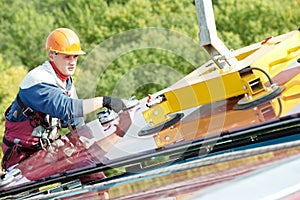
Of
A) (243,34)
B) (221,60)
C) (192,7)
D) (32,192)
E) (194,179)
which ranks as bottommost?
(194,179)

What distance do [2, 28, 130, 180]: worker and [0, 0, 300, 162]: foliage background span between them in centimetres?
692

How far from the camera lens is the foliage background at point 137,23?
1254 cm

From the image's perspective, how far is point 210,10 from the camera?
11.1ft

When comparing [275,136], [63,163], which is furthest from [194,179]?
[63,163]

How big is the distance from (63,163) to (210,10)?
4.63 ft

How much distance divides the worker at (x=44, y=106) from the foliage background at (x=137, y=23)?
22.7ft

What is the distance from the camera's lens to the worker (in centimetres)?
415

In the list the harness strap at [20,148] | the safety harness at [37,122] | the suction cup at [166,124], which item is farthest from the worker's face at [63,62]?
the suction cup at [166,124]

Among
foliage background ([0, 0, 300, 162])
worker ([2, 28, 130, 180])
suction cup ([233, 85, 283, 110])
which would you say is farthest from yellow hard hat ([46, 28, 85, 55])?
foliage background ([0, 0, 300, 162])

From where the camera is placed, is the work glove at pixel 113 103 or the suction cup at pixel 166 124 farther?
the work glove at pixel 113 103

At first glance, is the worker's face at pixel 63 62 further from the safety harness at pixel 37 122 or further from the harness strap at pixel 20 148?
the harness strap at pixel 20 148

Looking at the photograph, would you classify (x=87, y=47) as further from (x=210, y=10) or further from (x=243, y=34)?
(x=210, y=10)

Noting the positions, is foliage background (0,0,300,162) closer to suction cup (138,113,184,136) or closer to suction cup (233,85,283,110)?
suction cup (138,113,184,136)

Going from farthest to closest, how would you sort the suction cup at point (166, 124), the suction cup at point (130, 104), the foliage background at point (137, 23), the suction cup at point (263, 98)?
the foliage background at point (137, 23), the suction cup at point (130, 104), the suction cup at point (166, 124), the suction cup at point (263, 98)
